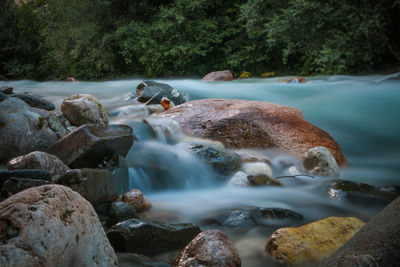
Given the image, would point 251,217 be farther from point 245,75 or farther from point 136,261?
point 245,75

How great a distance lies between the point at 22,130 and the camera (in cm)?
376

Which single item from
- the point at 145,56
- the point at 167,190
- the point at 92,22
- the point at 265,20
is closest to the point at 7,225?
the point at 167,190

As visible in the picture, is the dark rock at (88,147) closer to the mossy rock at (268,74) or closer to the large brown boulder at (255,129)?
the large brown boulder at (255,129)

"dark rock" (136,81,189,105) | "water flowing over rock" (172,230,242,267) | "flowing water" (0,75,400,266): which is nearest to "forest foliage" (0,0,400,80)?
"flowing water" (0,75,400,266)

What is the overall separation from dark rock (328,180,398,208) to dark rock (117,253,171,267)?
2089 millimetres

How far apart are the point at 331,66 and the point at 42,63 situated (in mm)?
17792

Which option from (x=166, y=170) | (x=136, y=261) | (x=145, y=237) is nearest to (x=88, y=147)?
(x=166, y=170)

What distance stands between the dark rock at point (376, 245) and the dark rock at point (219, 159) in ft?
8.96

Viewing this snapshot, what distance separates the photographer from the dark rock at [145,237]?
2357 millimetres

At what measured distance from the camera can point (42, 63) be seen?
2245 centimetres

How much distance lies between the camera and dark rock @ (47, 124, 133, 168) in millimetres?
3572

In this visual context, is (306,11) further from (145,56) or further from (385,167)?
(145,56)

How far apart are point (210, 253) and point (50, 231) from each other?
92cm

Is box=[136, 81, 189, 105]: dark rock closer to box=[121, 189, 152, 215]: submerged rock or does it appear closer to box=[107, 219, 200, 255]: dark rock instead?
box=[121, 189, 152, 215]: submerged rock
